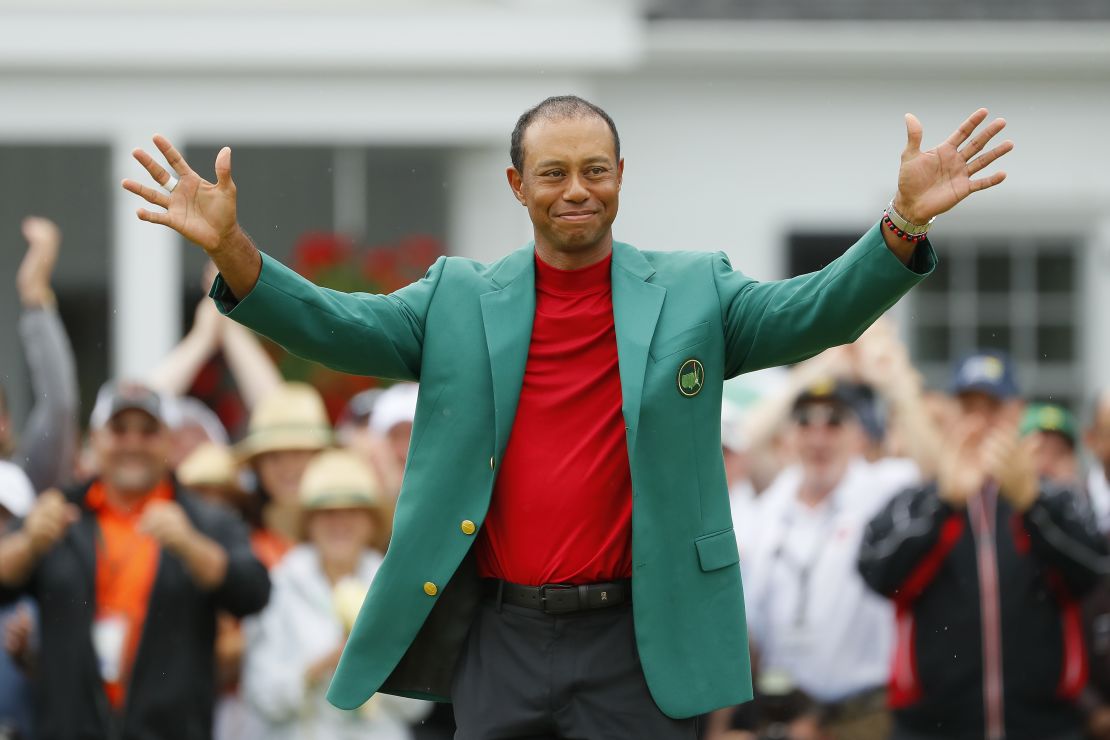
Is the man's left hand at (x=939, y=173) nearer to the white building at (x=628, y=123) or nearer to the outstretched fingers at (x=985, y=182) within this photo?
the outstretched fingers at (x=985, y=182)

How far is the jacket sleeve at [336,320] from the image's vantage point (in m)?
4.48

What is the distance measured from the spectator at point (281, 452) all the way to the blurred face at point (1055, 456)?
336 centimetres

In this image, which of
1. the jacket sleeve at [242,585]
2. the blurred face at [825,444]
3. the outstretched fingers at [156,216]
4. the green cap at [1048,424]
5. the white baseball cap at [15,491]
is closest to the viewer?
the outstretched fingers at [156,216]

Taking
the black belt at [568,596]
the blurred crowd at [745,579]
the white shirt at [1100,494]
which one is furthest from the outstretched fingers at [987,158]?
the white shirt at [1100,494]

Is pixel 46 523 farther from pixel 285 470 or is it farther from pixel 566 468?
pixel 566 468

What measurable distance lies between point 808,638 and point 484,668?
3.62 metres

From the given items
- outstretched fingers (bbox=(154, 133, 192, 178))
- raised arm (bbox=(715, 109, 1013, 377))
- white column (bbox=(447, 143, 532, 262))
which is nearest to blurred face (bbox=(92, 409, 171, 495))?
outstretched fingers (bbox=(154, 133, 192, 178))

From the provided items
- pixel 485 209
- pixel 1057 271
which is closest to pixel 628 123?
pixel 485 209

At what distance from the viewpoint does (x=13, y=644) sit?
7621 millimetres

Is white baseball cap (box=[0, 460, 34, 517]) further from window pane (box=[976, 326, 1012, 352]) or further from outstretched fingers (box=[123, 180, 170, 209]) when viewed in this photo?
window pane (box=[976, 326, 1012, 352])

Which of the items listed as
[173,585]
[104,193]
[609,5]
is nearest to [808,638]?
[173,585]

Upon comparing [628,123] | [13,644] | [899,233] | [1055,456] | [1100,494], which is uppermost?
[628,123]

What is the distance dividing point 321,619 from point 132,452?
98cm

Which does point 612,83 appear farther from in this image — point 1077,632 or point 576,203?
point 576,203
